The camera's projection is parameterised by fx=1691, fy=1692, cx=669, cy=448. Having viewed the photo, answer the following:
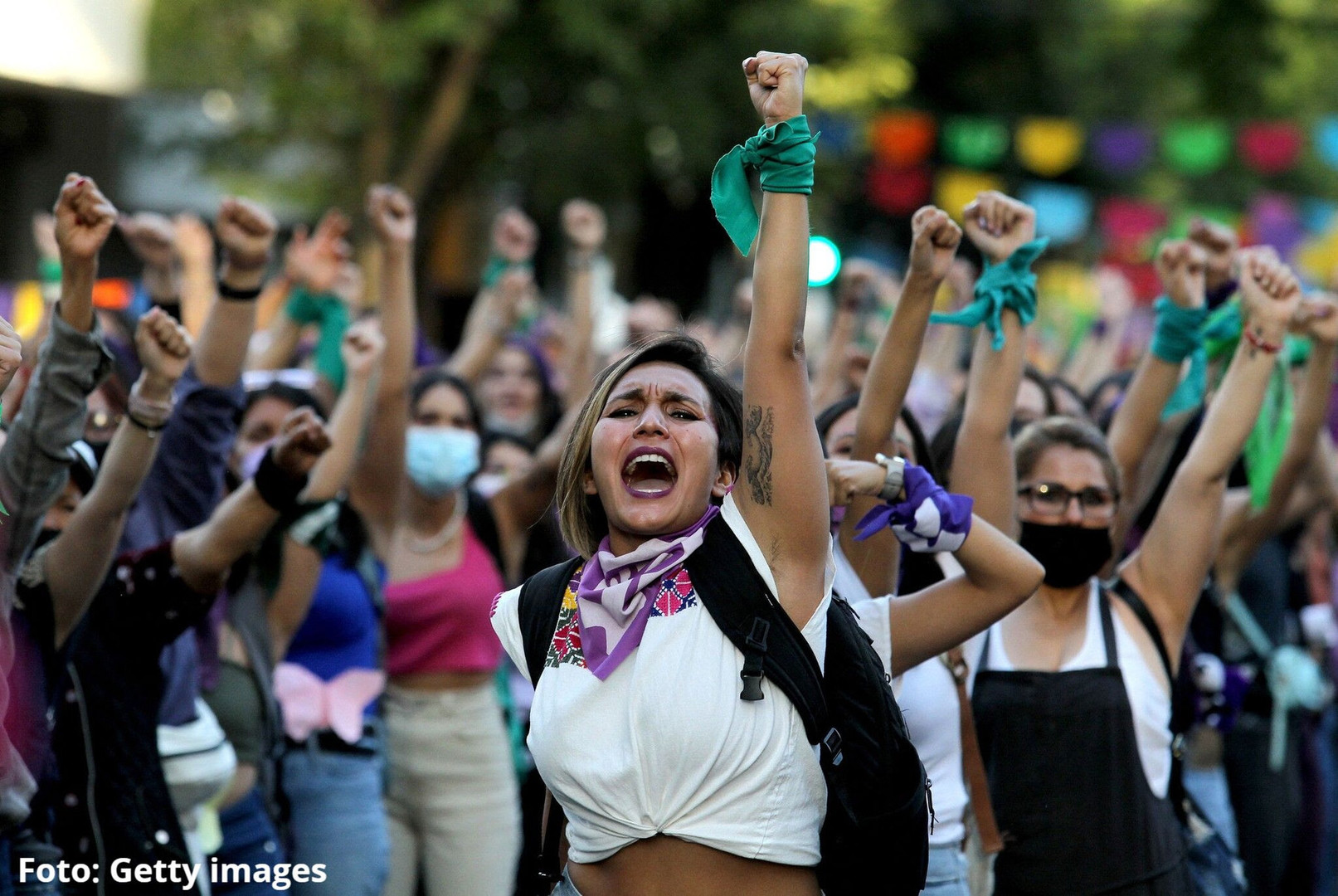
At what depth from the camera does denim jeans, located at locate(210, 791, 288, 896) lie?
4.68 meters

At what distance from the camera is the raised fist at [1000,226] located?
424cm

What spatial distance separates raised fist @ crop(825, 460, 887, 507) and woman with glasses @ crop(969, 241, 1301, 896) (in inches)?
35.8

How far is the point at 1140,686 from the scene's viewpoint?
4.12m

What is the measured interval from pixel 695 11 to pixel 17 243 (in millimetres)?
6893

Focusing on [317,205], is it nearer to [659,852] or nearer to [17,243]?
[17,243]

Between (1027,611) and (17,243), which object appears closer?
(1027,611)

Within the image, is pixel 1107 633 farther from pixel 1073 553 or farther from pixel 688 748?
pixel 688 748

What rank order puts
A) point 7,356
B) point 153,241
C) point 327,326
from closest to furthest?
1. point 7,356
2. point 153,241
3. point 327,326

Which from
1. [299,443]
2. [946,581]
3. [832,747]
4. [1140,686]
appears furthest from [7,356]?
[1140,686]

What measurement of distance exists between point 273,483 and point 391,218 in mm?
1871

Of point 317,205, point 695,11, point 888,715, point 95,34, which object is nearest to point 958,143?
point 695,11

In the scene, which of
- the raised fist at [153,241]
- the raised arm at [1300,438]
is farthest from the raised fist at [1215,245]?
the raised fist at [153,241]

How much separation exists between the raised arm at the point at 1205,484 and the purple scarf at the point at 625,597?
161 cm

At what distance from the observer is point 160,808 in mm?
4152
